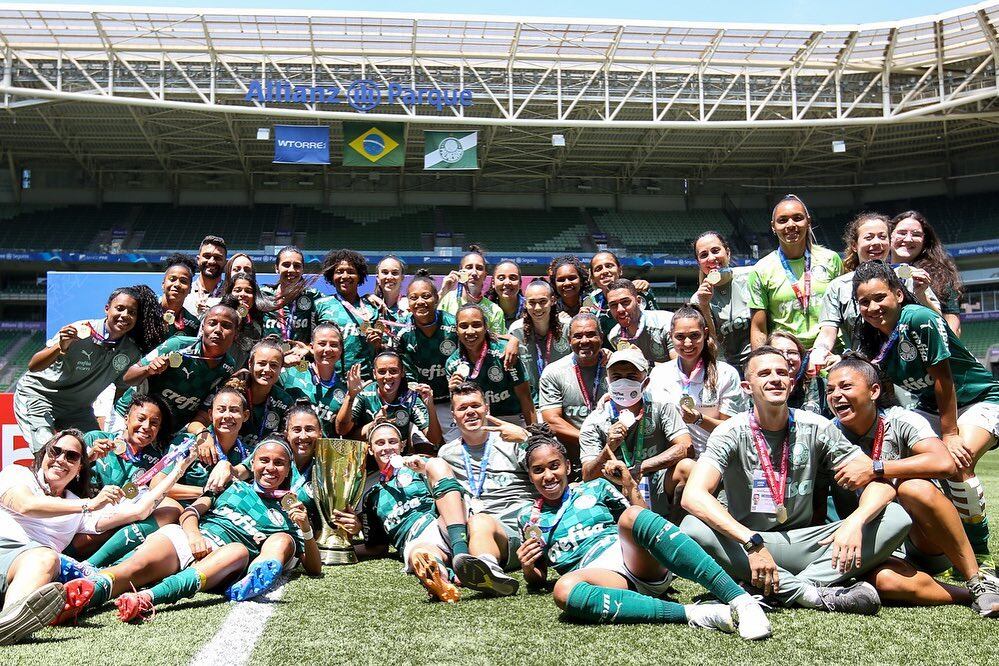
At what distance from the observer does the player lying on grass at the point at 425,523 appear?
385 cm

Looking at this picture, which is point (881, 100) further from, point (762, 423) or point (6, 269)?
point (6, 269)

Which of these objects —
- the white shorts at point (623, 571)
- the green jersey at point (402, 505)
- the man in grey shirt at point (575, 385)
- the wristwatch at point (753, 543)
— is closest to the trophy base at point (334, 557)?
the green jersey at point (402, 505)

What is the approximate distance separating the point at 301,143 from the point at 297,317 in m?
16.7

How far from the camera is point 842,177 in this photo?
31.0m

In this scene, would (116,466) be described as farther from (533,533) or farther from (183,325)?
(533,533)

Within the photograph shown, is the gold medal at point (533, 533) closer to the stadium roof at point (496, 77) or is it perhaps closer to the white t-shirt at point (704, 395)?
the white t-shirt at point (704, 395)

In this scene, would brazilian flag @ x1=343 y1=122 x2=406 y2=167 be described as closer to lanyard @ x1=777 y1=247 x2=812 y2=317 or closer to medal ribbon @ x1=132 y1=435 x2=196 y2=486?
lanyard @ x1=777 y1=247 x2=812 y2=317

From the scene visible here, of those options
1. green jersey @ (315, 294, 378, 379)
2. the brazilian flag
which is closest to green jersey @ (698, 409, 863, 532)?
green jersey @ (315, 294, 378, 379)

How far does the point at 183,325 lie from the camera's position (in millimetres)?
5961

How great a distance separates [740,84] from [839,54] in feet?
8.91

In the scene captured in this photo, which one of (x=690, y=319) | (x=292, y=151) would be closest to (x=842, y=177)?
(x=292, y=151)

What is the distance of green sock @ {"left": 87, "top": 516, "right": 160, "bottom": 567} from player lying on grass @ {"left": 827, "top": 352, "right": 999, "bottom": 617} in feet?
11.3

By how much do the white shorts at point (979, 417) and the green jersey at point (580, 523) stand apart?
5.50ft

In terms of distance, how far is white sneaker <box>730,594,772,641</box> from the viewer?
3.09 meters
